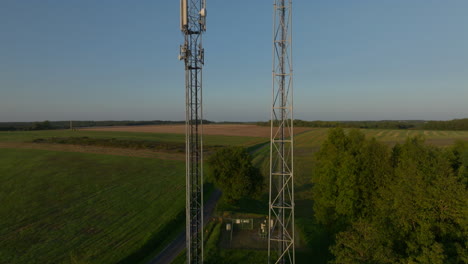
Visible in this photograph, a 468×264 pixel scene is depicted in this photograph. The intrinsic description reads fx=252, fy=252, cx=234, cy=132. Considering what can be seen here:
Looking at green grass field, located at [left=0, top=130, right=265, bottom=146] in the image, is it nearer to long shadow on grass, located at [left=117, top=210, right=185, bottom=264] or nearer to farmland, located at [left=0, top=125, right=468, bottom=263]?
farmland, located at [left=0, top=125, right=468, bottom=263]

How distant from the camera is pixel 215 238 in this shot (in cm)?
2438

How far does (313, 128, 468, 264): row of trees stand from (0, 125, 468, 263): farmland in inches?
192

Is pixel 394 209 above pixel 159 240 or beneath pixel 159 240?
above

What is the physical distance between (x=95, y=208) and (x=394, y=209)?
32262 millimetres

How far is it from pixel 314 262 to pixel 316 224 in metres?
7.33

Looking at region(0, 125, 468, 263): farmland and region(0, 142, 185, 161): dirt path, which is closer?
region(0, 125, 468, 263): farmland

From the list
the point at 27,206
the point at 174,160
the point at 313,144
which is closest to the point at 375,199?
the point at 27,206

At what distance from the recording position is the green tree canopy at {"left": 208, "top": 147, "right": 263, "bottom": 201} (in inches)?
1278

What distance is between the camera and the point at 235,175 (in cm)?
3331

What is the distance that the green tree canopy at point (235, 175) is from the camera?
107ft

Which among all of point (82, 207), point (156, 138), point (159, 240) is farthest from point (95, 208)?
point (156, 138)

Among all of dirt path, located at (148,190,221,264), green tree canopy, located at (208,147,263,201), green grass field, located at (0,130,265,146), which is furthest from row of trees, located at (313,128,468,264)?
green grass field, located at (0,130,265,146)

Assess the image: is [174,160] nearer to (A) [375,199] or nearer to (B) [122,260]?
(B) [122,260]

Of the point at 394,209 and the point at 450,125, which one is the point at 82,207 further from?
the point at 450,125
